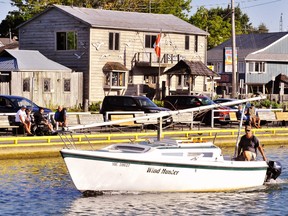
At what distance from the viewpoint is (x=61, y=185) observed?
92.5 feet

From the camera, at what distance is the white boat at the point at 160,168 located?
24.7 meters

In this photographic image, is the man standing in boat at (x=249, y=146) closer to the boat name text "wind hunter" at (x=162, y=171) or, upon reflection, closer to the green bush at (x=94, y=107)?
the boat name text "wind hunter" at (x=162, y=171)

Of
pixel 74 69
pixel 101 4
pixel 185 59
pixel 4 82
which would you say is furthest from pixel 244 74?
pixel 4 82

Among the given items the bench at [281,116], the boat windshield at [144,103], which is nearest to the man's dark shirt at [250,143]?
the boat windshield at [144,103]

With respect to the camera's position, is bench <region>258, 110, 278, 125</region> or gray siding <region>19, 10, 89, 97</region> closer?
bench <region>258, 110, 278, 125</region>

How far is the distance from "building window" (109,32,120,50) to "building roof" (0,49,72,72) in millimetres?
4299

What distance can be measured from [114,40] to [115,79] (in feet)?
9.75

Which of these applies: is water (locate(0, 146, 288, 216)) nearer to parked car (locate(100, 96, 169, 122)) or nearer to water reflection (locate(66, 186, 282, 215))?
water reflection (locate(66, 186, 282, 215))

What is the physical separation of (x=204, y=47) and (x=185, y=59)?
3.18 meters

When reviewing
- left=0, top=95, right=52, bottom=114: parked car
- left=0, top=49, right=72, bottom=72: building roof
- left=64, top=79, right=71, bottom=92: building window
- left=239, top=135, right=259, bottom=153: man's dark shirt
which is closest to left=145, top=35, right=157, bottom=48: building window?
left=0, top=49, right=72, bottom=72: building roof

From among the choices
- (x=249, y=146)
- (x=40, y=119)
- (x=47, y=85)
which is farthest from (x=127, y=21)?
(x=249, y=146)

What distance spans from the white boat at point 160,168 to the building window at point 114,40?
3712 cm

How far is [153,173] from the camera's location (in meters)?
25.3

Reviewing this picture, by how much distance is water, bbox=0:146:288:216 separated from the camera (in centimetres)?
2392
